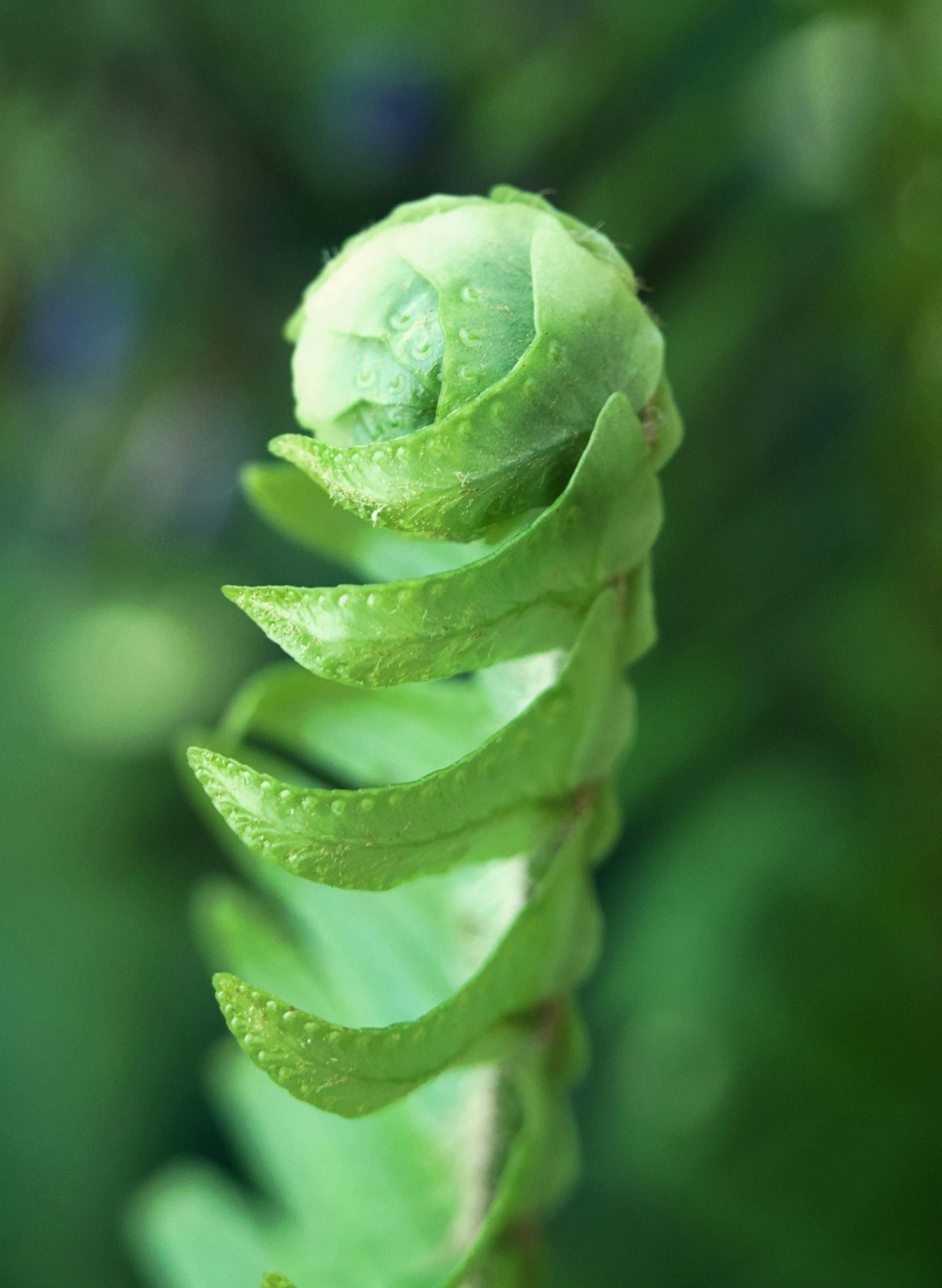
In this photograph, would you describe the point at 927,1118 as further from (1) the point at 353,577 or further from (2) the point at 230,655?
(2) the point at 230,655

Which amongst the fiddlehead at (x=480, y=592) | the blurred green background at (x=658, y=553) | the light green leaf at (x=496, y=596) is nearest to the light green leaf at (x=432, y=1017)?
the fiddlehead at (x=480, y=592)

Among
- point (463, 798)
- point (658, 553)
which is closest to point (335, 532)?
point (463, 798)

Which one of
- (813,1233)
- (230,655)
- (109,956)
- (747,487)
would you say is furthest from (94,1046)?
(747,487)

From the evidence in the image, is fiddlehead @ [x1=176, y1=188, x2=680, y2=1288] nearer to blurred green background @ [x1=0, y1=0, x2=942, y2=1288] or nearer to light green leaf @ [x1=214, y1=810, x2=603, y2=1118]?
light green leaf @ [x1=214, y1=810, x2=603, y2=1118]

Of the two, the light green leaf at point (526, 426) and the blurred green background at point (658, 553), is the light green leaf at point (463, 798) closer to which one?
the light green leaf at point (526, 426)

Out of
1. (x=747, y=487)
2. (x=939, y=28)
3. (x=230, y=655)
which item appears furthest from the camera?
(x=230, y=655)

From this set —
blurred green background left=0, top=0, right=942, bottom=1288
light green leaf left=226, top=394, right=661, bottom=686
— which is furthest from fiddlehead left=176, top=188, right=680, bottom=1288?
blurred green background left=0, top=0, right=942, bottom=1288
